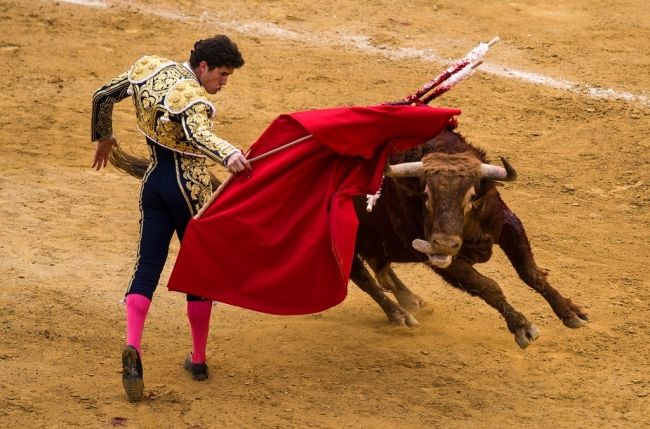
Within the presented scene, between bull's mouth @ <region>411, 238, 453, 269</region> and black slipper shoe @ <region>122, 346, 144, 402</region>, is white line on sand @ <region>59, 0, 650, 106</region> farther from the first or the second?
black slipper shoe @ <region>122, 346, 144, 402</region>

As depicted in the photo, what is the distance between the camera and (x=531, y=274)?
654 cm

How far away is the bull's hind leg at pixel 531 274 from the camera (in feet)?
21.2

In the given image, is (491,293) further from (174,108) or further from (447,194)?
(174,108)

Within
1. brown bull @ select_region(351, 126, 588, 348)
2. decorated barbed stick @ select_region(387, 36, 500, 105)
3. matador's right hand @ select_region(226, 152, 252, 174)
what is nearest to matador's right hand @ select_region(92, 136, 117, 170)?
matador's right hand @ select_region(226, 152, 252, 174)

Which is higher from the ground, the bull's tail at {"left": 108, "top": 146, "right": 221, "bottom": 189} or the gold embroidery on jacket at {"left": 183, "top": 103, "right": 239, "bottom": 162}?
the gold embroidery on jacket at {"left": 183, "top": 103, "right": 239, "bottom": 162}

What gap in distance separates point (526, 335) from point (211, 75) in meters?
1.96

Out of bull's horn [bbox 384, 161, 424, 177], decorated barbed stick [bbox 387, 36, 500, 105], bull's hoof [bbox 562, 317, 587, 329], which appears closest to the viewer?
bull's horn [bbox 384, 161, 424, 177]

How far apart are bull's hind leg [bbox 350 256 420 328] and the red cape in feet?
3.84

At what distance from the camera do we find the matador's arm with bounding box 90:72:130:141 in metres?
5.93

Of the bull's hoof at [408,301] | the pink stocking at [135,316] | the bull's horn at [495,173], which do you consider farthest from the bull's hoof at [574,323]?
the pink stocking at [135,316]

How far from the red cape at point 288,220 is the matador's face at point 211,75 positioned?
1.22 feet

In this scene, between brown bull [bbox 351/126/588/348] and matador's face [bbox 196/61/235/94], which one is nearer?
matador's face [bbox 196/61/235/94]

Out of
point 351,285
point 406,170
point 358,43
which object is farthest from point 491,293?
point 358,43

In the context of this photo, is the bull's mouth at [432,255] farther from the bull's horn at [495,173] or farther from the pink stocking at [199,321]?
the pink stocking at [199,321]
